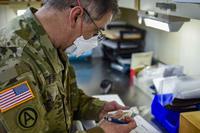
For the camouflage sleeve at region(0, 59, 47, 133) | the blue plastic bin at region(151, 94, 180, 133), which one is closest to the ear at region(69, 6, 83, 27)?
the camouflage sleeve at region(0, 59, 47, 133)

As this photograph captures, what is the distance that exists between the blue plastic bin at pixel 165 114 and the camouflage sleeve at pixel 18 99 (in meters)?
0.68

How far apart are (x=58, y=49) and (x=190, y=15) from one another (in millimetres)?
498

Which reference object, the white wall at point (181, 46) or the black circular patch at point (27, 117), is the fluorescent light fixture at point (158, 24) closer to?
the white wall at point (181, 46)

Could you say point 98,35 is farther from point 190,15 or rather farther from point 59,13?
point 190,15

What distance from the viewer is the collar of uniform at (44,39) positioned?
945 mm

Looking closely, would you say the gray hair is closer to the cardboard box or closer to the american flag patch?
the american flag patch

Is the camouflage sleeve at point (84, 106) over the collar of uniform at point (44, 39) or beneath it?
beneath

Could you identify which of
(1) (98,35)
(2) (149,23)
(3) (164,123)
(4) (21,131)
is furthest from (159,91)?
(4) (21,131)

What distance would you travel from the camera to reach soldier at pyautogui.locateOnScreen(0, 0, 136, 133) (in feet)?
2.68

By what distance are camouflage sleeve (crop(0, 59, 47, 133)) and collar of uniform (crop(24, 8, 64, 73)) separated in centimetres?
13

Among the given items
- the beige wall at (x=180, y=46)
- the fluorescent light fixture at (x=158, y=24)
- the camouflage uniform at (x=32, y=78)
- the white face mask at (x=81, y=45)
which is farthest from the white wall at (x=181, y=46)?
the camouflage uniform at (x=32, y=78)

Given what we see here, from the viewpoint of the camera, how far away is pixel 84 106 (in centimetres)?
139

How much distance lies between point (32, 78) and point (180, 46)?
4.34 feet

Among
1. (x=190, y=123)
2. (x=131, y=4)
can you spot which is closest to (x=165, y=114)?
(x=190, y=123)
